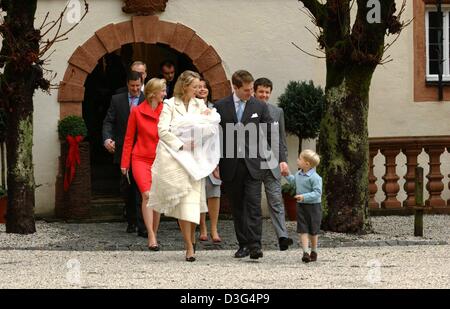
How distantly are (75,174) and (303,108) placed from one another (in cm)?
307

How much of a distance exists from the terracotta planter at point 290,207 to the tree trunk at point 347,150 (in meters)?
1.95

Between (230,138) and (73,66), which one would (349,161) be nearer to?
(230,138)

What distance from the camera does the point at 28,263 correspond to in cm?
1483

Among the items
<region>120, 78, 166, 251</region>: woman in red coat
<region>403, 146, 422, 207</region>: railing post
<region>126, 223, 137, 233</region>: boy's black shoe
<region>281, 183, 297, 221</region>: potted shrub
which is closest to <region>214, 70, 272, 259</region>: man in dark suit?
<region>120, 78, 166, 251</region>: woman in red coat

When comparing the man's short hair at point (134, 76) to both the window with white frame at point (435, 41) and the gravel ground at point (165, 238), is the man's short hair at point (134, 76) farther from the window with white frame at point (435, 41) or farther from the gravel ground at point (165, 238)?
the window with white frame at point (435, 41)

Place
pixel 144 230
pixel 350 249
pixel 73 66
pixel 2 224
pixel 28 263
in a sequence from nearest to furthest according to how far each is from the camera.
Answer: pixel 28 263 < pixel 350 249 < pixel 144 230 < pixel 2 224 < pixel 73 66

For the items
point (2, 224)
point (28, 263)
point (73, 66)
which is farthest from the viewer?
point (73, 66)

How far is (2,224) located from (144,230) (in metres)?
2.48

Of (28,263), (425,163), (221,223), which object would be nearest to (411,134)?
(425,163)

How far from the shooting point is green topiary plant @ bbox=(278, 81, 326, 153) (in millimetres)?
19938

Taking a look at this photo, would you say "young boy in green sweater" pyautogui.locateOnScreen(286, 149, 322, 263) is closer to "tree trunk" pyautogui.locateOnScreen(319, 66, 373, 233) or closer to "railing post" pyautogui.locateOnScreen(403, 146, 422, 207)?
"tree trunk" pyautogui.locateOnScreen(319, 66, 373, 233)

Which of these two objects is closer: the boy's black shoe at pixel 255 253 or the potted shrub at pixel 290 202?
the boy's black shoe at pixel 255 253

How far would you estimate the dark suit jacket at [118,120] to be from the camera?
17.9 m

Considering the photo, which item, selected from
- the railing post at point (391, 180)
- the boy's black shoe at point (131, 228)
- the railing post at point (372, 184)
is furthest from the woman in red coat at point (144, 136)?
the railing post at point (391, 180)
